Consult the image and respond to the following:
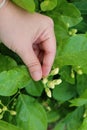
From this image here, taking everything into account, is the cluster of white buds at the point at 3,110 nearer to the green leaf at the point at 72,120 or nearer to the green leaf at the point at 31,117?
the green leaf at the point at 31,117

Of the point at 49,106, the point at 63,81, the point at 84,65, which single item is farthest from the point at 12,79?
the point at 49,106

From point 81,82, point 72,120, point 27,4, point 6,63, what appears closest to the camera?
point 27,4

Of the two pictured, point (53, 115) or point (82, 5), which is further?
point (53, 115)

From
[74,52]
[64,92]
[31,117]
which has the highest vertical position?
[74,52]

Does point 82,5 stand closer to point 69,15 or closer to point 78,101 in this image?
point 69,15

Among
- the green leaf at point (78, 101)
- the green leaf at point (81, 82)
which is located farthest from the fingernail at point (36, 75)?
the green leaf at point (81, 82)

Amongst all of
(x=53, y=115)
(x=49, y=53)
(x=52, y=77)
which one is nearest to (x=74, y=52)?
(x=49, y=53)

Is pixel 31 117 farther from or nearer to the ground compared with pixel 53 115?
farther from the ground

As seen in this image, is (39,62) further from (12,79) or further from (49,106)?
(49,106)
